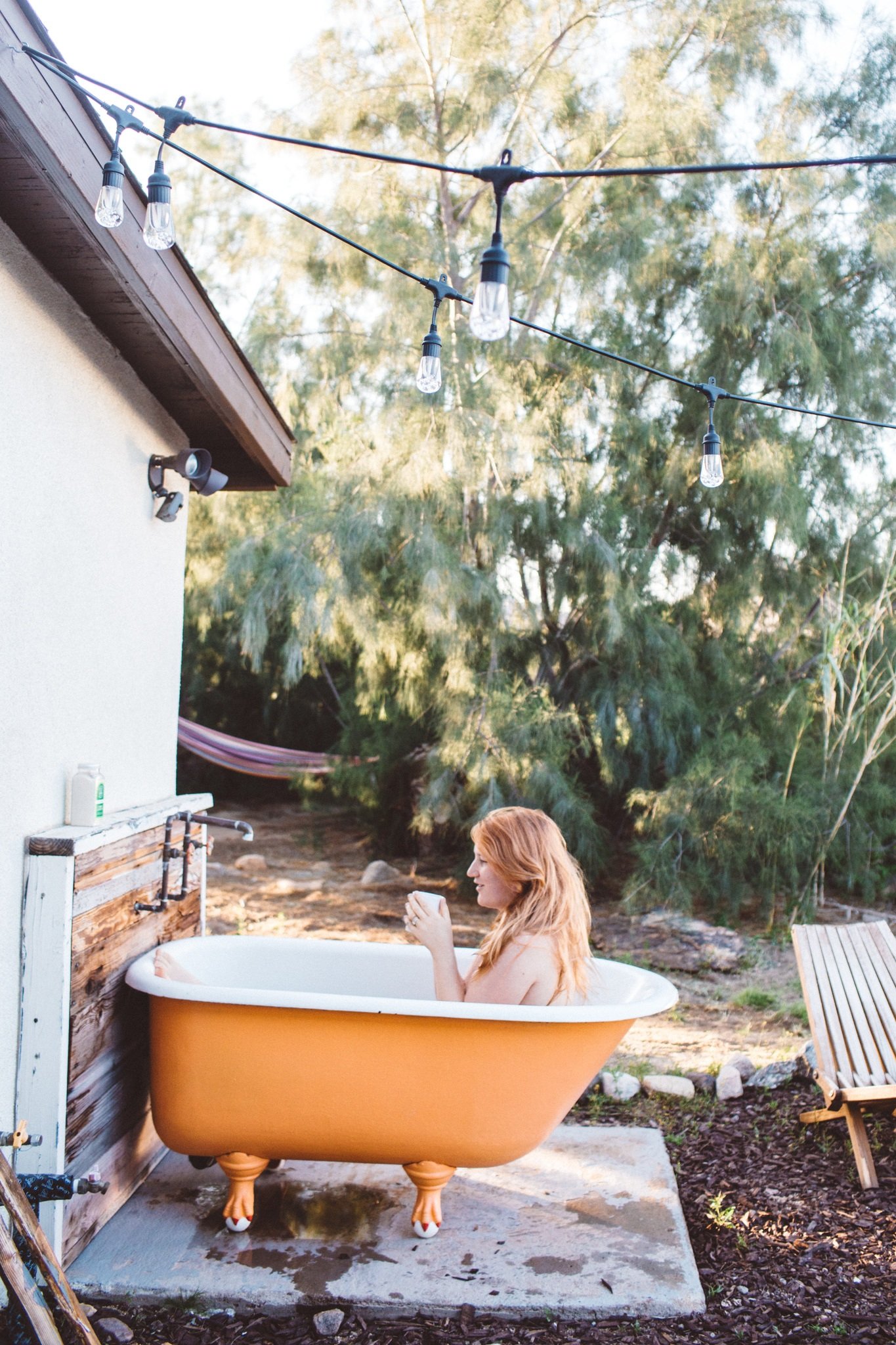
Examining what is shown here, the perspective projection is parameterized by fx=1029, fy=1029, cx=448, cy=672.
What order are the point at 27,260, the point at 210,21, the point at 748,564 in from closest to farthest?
the point at 27,260 < the point at 210,21 < the point at 748,564

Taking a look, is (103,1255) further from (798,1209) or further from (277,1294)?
(798,1209)

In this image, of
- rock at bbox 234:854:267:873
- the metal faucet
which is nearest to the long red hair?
the metal faucet

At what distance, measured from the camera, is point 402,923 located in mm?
5012

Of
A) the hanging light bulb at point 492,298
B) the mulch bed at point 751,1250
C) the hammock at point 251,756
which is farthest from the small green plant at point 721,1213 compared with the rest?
the hammock at point 251,756

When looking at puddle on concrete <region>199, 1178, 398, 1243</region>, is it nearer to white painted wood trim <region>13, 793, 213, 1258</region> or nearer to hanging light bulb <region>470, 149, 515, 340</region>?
white painted wood trim <region>13, 793, 213, 1258</region>

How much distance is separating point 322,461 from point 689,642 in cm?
229

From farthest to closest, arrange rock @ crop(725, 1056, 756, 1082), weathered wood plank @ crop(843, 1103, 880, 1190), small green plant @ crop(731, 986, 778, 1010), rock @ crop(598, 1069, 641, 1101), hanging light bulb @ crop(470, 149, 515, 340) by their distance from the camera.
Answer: small green plant @ crop(731, 986, 778, 1010) → rock @ crop(725, 1056, 756, 1082) → rock @ crop(598, 1069, 641, 1101) → weathered wood plank @ crop(843, 1103, 880, 1190) → hanging light bulb @ crop(470, 149, 515, 340)

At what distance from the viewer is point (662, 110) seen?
488 cm

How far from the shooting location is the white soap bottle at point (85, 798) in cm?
190

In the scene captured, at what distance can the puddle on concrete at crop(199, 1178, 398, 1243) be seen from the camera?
6.51 ft

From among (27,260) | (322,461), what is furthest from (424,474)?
(27,260)

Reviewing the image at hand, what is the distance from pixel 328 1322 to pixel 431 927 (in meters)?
0.67

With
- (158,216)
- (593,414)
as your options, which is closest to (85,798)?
(158,216)

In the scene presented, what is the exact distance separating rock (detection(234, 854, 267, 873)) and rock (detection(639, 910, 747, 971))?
2331 mm
